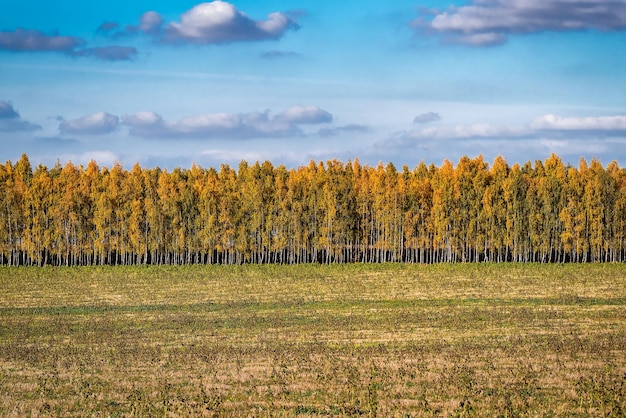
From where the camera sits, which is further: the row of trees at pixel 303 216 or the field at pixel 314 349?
the row of trees at pixel 303 216

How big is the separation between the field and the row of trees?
28.2 metres

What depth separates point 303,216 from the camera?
103875mm

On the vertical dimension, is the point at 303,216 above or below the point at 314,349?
above

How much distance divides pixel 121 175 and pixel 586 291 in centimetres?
6549

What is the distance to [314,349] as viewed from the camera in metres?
38.0

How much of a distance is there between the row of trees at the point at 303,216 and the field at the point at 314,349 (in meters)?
28.2

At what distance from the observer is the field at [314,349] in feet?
90.5

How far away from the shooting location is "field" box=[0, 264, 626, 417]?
1086 inches

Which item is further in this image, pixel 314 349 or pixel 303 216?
pixel 303 216

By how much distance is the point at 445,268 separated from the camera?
298 ft

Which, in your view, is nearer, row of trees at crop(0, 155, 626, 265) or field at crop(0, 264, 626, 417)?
field at crop(0, 264, 626, 417)

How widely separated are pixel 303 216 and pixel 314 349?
6610 cm

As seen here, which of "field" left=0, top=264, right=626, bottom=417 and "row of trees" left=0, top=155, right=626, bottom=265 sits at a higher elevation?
"row of trees" left=0, top=155, right=626, bottom=265

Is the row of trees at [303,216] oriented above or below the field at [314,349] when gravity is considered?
above
